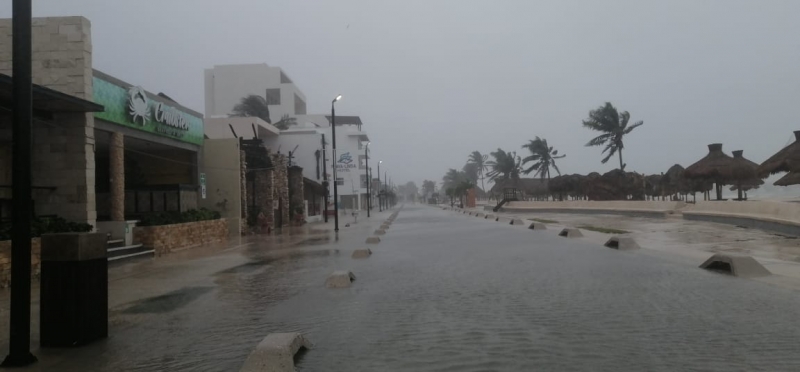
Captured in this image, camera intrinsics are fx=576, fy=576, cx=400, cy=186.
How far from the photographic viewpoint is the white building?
8025 centimetres

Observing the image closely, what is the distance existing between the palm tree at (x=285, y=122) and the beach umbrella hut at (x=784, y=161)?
55.4 meters

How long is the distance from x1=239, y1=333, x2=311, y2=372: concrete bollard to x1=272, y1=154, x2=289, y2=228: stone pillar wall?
29.0 m

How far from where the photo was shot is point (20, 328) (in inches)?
209

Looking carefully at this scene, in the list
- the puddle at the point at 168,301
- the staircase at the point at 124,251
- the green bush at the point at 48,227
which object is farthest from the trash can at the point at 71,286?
the staircase at the point at 124,251

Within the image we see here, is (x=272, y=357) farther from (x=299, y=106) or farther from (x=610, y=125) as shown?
(x=299, y=106)

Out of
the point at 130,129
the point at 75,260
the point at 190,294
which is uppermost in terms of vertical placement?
the point at 130,129

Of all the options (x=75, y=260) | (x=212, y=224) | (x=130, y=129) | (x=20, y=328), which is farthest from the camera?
(x=212, y=224)

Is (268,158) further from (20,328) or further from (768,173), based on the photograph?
(20,328)

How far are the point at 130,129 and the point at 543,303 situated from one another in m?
16.8

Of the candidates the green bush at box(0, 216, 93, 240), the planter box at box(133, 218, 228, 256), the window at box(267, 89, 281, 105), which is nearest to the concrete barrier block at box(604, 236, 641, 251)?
the green bush at box(0, 216, 93, 240)

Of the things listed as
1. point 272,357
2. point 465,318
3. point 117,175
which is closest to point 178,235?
point 117,175

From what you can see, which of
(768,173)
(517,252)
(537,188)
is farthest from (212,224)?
(537,188)

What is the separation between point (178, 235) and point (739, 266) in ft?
56.3

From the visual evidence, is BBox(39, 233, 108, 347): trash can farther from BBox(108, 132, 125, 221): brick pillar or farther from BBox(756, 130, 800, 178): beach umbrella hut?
BBox(756, 130, 800, 178): beach umbrella hut
